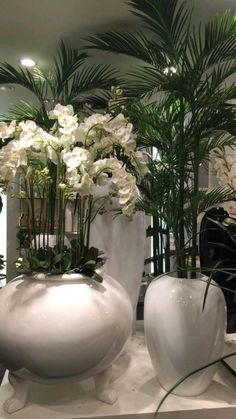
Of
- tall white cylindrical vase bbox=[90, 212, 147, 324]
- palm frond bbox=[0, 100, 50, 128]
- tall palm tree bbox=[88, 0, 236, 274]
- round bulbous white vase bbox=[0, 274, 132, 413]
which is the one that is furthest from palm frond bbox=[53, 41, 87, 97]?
round bulbous white vase bbox=[0, 274, 132, 413]

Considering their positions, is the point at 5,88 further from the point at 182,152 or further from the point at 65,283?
the point at 65,283

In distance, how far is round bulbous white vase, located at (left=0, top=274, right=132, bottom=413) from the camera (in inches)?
36.8

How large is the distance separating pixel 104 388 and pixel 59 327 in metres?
0.29

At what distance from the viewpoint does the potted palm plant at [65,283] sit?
94 cm

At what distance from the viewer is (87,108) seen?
5.72ft

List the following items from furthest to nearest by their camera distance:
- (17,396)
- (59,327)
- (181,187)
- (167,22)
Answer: (167,22), (181,187), (17,396), (59,327)

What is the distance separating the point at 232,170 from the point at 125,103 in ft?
1.50

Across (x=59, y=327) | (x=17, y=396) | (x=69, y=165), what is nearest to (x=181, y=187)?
(x=69, y=165)

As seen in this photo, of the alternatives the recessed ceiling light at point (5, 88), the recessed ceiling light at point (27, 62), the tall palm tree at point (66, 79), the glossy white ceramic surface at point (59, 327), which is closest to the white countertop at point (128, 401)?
the glossy white ceramic surface at point (59, 327)

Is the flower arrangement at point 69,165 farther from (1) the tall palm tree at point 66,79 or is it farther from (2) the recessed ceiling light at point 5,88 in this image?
(2) the recessed ceiling light at point 5,88

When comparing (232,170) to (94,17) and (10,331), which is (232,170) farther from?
(94,17)

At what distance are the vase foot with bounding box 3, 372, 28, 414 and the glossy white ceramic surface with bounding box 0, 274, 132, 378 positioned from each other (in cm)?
8

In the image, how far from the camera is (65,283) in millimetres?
1029

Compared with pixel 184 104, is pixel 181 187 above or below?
below
